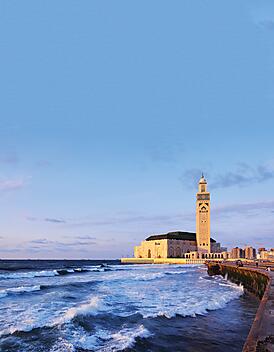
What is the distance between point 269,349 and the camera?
6395mm

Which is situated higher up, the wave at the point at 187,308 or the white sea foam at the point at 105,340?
the wave at the point at 187,308

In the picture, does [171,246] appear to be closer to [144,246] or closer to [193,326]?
[144,246]

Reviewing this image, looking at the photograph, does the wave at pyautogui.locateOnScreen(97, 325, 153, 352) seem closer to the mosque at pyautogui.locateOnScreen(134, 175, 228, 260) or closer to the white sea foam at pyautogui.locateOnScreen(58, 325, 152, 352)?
the white sea foam at pyautogui.locateOnScreen(58, 325, 152, 352)

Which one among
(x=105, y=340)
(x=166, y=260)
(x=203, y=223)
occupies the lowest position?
(x=105, y=340)

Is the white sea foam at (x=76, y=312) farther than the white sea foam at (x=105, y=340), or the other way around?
the white sea foam at (x=76, y=312)

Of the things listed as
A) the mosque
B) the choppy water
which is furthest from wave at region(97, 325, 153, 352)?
the mosque

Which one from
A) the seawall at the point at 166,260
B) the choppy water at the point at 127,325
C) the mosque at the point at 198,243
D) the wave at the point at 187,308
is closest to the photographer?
the choppy water at the point at 127,325

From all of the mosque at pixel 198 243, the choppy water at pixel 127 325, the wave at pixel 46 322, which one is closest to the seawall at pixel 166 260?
the mosque at pixel 198 243

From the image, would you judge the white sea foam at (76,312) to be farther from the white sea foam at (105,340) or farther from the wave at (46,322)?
the white sea foam at (105,340)

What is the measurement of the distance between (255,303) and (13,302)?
15.5 metres

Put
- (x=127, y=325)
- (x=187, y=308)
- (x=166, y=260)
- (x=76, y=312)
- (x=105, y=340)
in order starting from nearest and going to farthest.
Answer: (x=105, y=340) < (x=127, y=325) < (x=76, y=312) < (x=187, y=308) < (x=166, y=260)

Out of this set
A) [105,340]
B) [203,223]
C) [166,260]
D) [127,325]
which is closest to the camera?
[105,340]

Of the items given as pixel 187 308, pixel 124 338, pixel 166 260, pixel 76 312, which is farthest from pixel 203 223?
pixel 124 338

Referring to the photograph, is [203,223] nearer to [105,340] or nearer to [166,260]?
[166,260]
